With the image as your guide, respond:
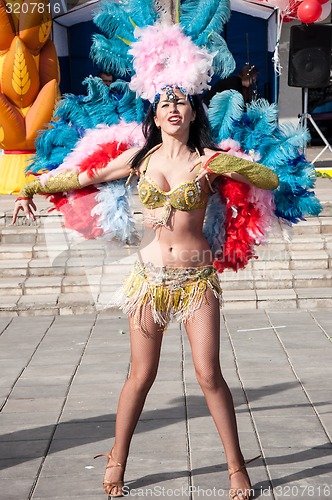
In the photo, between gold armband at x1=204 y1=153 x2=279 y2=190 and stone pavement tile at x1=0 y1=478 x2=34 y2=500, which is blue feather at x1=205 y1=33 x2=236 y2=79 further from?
stone pavement tile at x1=0 y1=478 x2=34 y2=500

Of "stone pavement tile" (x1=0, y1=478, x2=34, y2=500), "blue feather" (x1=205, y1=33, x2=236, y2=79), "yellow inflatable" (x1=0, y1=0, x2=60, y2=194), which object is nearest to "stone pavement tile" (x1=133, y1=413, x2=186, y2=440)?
"stone pavement tile" (x1=0, y1=478, x2=34, y2=500)

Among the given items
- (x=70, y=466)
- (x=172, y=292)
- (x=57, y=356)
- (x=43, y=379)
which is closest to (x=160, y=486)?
(x=70, y=466)

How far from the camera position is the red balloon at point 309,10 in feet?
46.2

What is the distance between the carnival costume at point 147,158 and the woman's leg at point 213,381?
0.10 metres

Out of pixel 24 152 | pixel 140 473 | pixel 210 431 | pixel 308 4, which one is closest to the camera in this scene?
pixel 140 473

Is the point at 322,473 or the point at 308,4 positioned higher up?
the point at 308,4

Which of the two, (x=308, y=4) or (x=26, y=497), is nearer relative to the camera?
(x=26, y=497)

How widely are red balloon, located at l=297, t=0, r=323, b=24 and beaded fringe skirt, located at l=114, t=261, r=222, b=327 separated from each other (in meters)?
10.7

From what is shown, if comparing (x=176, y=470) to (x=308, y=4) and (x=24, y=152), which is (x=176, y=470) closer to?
(x=24, y=152)

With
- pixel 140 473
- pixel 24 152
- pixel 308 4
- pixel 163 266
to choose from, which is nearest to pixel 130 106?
pixel 163 266

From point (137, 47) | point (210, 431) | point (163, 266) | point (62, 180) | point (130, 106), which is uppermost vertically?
point (137, 47)

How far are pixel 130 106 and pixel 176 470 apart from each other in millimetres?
2006

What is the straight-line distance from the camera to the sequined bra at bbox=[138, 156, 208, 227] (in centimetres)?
429

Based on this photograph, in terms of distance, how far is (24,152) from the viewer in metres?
12.5
